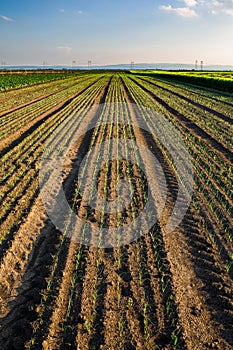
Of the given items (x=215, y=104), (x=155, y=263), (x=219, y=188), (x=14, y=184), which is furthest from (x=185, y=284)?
(x=215, y=104)

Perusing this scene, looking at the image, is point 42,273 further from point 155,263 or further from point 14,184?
point 14,184

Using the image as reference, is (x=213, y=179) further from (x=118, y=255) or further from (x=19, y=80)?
(x=19, y=80)

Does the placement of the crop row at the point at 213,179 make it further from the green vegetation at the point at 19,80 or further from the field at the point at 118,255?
the green vegetation at the point at 19,80

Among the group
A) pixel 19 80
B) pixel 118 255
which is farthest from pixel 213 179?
pixel 19 80

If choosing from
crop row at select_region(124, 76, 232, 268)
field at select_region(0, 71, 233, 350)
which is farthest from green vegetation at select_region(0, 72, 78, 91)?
field at select_region(0, 71, 233, 350)

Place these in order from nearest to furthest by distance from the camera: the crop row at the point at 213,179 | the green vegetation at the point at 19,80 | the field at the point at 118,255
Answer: the field at the point at 118,255
the crop row at the point at 213,179
the green vegetation at the point at 19,80

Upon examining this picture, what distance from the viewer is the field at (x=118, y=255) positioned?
488cm

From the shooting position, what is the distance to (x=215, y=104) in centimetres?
2577

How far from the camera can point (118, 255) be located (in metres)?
6.65

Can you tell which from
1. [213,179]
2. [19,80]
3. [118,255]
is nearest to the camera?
[118,255]

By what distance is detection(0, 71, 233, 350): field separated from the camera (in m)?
4.88

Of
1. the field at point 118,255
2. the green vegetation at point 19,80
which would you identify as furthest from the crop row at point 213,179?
the green vegetation at point 19,80

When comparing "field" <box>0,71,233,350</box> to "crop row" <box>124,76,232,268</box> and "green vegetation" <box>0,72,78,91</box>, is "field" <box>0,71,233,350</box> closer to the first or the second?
"crop row" <box>124,76,232,268</box>

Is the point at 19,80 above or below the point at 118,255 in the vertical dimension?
above
